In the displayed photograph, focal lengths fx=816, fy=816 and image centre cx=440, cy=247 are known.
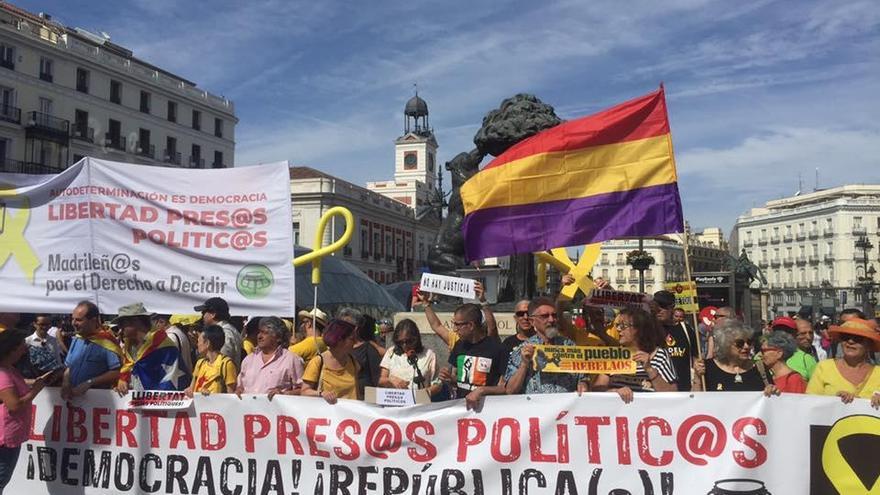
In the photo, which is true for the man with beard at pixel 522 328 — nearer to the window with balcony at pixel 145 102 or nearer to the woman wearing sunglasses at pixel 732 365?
the woman wearing sunglasses at pixel 732 365

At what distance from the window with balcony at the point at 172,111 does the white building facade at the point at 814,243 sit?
68088 millimetres

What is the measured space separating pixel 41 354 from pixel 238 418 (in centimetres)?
222

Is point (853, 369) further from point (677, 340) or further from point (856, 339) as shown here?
point (677, 340)

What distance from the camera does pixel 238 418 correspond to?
5520mm

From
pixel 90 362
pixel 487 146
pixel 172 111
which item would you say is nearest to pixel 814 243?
pixel 172 111

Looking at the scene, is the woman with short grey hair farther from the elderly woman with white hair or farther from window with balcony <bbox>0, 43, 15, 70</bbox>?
window with balcony <bbox>0, 43, 15, 70</bbox>

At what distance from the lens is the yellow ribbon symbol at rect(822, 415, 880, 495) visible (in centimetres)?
442

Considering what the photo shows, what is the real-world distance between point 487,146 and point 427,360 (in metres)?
4.72

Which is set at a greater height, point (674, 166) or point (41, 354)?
point (674, 166)

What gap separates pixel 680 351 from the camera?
20.8 feet

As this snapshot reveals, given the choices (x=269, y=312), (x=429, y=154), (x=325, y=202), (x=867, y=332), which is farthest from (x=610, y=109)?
(x=429, y=154)

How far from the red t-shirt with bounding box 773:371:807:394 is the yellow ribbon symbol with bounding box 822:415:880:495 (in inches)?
14.3

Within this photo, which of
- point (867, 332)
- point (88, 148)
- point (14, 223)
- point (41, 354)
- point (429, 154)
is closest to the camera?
point (867, 332)

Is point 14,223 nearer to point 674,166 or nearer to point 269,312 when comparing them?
point 269,312
